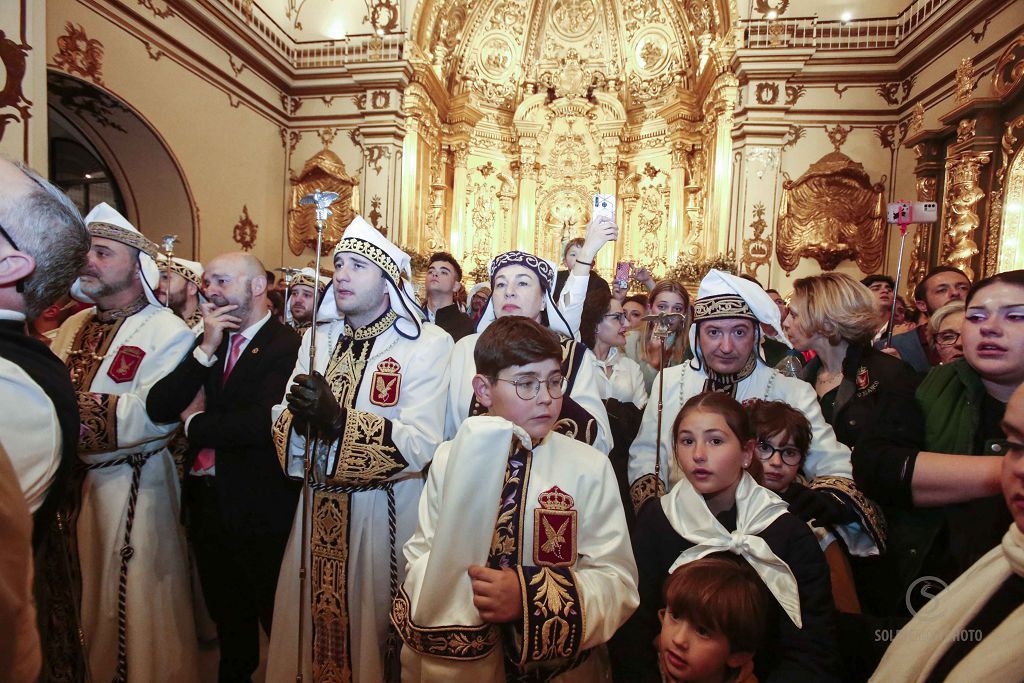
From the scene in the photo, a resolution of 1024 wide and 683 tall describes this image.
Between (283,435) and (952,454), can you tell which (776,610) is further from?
(283,435)

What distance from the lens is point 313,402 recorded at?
202cm

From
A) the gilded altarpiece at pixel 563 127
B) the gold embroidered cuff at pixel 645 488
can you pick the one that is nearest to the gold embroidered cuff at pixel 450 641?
the gold embroidered cuff at pixel 645 488

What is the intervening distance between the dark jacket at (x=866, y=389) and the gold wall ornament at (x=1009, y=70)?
5.38m

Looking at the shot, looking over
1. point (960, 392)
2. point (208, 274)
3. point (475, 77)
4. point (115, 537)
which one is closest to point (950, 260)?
point (960, 392)

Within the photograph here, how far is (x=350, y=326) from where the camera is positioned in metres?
2.78

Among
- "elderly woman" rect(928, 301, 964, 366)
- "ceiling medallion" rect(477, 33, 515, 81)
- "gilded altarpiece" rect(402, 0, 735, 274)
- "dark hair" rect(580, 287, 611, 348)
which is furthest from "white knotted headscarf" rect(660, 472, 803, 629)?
"ceiling medallion" rect(477, 33, 515, 81)

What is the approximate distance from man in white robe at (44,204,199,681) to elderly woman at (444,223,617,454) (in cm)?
144

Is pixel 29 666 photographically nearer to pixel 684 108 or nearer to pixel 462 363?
pixel 462 363

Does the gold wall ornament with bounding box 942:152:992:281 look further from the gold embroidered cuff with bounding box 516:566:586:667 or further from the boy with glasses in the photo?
the gold embroidered cuff with bounding box 516:566:586:667

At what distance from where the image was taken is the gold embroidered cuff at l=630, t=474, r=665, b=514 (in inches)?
96.3

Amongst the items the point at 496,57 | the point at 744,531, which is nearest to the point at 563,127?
the point at 496,57

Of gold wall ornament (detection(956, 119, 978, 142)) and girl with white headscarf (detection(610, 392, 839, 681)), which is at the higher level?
gold wall ornament (detection(956, 119, 978, 142))

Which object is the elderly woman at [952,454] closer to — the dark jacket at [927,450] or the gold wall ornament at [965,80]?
the dark jacket at [927,450]

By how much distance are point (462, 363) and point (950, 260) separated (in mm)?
6741
